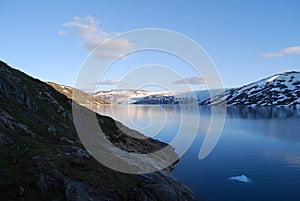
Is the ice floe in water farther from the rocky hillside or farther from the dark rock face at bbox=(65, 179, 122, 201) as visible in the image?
the dark rock face at bbox=(65, 179, 122, 201)

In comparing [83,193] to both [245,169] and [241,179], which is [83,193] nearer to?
[241,179]

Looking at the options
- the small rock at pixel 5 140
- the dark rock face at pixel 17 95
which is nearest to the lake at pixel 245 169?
the small rock at pixel 5 140

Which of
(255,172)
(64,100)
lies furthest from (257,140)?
(64,100)

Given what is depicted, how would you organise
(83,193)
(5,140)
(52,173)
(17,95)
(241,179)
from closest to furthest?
(83,193), (52,173), (5,140), (17,95), (241,179)

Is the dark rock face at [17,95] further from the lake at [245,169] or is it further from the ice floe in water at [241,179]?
the ice floe in water at [241,179]

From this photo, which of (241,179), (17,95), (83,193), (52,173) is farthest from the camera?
(241,179)

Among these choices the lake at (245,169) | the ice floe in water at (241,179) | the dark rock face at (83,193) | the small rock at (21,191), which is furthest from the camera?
the ice floe in water at (241,179)

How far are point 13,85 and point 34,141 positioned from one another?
15.5 metres

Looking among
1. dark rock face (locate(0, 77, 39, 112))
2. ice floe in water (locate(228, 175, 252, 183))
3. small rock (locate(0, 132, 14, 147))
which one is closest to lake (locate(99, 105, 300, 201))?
ice floe in water (locate(228, 175, 252, 183))

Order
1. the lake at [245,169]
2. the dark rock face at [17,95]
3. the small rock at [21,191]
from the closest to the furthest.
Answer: the small rock at [21,191]
the lake at [245,169]
the dark rock face at [17,95]

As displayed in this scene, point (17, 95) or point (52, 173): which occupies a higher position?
point (17, 95)

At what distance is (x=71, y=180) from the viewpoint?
2233 centimetres

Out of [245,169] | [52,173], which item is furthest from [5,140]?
[245,169]

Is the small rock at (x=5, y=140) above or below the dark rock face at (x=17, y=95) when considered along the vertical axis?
below
